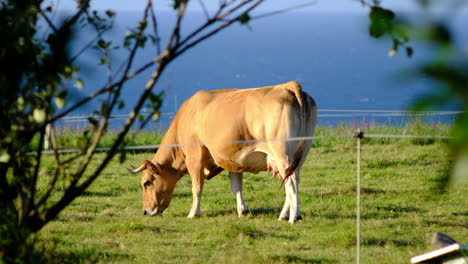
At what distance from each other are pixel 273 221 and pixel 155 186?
1.99 metres

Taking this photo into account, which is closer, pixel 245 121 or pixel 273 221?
pixel 273 221

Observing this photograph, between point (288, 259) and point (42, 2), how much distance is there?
367 centimetres

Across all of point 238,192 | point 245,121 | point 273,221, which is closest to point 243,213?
point 238,192

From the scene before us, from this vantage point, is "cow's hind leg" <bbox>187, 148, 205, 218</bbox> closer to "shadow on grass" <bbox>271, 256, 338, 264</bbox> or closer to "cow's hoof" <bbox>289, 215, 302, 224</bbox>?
"cow's hoof" <bbox>289, 215, 302, 224</bbox>

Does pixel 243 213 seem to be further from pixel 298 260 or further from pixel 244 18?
pixel 244 18

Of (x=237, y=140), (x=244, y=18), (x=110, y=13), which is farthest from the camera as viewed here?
(x=237, y=140)

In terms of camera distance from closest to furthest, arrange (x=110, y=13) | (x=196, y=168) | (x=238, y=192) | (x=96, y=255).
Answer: (x=110, y=13) < (x=96, y=255) < (x=238, y=192) < (x=196, y=168)

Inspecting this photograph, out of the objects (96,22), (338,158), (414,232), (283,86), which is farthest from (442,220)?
(96,22)

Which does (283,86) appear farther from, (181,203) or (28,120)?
(28,120)

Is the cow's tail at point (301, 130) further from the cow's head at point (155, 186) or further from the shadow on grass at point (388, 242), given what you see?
the cow's head at point (155, 186)

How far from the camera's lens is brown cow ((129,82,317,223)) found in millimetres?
8727

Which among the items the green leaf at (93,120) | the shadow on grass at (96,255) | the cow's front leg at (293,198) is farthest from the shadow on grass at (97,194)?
the green leaf at (93,120)

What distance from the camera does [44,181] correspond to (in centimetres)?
1157

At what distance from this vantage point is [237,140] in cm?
922
